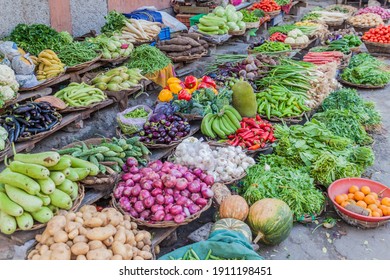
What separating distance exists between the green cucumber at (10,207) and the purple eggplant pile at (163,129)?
5.42 ft

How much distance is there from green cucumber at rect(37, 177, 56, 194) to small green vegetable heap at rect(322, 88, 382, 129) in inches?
159

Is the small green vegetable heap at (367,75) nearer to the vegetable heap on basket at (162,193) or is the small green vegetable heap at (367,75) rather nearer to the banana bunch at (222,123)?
the banana bunch at (222,123)

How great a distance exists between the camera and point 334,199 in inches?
155

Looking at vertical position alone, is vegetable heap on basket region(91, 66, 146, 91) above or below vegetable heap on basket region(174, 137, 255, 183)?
above

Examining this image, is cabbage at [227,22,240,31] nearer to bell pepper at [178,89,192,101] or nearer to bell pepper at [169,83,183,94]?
bell pepper at [169,83,183,94]

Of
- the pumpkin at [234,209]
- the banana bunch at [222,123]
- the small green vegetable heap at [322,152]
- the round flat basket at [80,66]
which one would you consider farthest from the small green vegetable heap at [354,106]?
the round flat basket at [80,66]

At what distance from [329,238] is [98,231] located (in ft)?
7.09

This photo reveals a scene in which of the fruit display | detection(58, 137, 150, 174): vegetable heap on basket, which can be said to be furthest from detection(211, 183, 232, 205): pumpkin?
the fruit display

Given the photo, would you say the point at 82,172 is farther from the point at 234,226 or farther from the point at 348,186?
the point at 348,186

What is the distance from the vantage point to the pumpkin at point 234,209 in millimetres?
3486

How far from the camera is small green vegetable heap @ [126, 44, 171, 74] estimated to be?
19.1 feet

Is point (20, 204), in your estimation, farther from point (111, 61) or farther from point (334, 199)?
point (111, 61)
